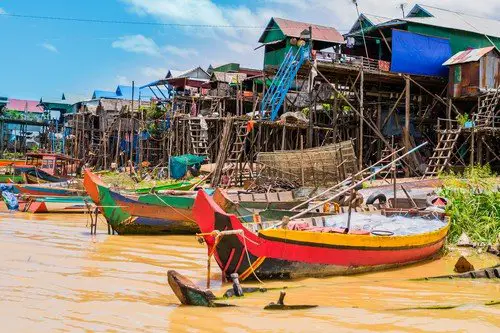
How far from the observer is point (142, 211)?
1354 cm

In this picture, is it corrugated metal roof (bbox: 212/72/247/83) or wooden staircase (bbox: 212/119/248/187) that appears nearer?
wooden staircase (bbox: 212/119/248/187)

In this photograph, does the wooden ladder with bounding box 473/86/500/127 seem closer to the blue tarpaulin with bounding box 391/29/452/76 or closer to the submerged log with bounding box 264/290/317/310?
the blue tarpaulin with bounding box 391/29/452/76

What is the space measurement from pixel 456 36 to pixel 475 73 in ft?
11.1

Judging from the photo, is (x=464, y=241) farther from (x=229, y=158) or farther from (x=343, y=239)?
(x=229, y=158)

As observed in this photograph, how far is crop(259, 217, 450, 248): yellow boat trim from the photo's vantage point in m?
A: 7.79

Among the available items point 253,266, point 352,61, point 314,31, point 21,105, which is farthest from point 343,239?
point 21,105

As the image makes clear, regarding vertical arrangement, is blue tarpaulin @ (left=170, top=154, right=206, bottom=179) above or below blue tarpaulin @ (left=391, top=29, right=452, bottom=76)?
below

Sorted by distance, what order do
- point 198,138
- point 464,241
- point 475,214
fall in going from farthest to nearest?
point 198,138 → point 475,214 → point 464,241

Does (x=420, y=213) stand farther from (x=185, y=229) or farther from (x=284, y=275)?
(x=185, y=229)

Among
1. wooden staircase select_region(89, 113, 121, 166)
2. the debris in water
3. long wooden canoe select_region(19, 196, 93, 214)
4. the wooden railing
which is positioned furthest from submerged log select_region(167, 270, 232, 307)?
wooden staircase select_region(89, 113, 121, 166)

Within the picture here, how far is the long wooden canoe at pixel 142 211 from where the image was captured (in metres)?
13.4

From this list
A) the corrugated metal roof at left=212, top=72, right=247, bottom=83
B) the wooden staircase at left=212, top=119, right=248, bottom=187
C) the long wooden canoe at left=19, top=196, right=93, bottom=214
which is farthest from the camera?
the corrugated metal roof at left=212, top=72, right=247, bottom=83

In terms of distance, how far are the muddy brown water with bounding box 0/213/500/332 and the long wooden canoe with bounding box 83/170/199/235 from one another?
2010 mm

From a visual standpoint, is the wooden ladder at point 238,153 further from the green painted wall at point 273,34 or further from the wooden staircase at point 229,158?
the green painted wall at point 273,34
